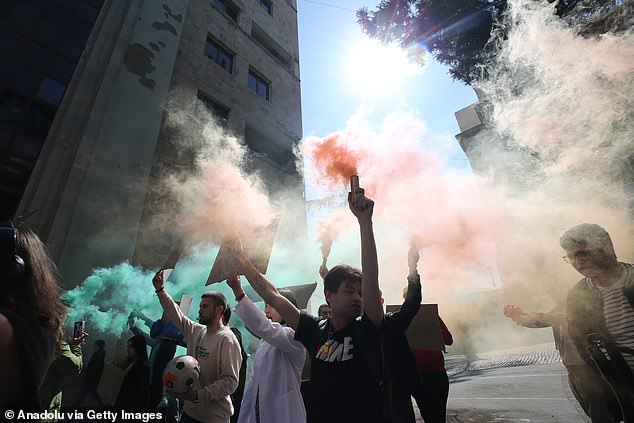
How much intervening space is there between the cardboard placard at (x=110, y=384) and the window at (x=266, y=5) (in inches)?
735

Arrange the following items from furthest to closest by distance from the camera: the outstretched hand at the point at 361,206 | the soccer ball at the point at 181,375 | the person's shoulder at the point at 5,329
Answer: the soccer ball at the point at 181,375, the outstretched hand at the point at 361,206, the person's shoulder at the point at 5,329

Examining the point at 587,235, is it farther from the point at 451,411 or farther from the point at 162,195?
the point at 162,195

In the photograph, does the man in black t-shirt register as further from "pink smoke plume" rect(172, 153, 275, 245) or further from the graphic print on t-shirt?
"pink smoke plume" rect(172, 153, 275, 245)

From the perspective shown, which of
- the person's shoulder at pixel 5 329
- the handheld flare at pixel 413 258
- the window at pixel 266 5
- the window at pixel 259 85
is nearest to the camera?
the person's shoulder at pixel 5 329

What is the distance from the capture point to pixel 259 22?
15.9 metres

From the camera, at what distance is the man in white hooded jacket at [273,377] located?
214cm

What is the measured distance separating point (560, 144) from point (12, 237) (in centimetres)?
751

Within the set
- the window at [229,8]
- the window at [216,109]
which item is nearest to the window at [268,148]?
the window at [216,109]

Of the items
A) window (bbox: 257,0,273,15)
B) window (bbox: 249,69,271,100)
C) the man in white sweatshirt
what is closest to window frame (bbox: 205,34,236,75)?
window (bbox: 249,69,271,100)

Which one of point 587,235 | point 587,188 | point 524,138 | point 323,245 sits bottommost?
point 587,235

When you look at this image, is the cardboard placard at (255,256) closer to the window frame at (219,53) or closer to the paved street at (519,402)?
the paved street at (519,402)

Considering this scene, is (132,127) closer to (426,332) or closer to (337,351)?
(426,332)

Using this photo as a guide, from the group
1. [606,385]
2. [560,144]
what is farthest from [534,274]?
[606,385]

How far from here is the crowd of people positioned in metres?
1.25
